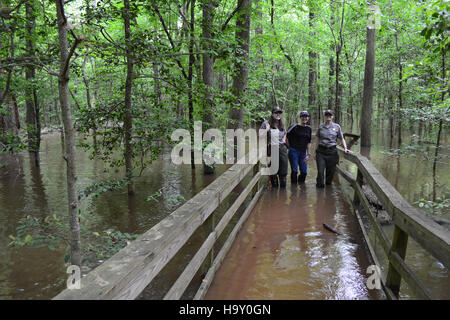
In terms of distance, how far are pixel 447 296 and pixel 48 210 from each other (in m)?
8.38

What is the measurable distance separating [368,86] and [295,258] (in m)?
13.5

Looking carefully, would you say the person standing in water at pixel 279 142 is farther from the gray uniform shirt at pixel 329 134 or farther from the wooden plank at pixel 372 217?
the wooden plank at pixel 372 217

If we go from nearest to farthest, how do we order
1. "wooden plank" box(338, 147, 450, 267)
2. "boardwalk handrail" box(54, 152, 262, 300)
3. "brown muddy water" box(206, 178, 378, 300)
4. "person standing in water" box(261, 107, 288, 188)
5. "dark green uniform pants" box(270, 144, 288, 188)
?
"boardwalk handrail" box(54, 152, 262, 300), "wooden plank" box(338, 147, 450, 267), "brown muddy water" box(206, 178, 378, 300), "person standing in water" box(261, 107, 288, 188), "dark green uniform pants" box(270, 144, 288, 188)

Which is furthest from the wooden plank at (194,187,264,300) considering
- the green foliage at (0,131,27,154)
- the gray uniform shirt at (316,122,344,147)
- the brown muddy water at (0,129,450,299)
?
the green foliage at (0,131,27,154)

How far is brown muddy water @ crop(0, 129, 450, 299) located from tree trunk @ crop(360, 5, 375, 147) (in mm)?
5089

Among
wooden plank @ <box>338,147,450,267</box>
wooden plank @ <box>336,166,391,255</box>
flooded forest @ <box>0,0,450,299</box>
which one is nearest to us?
wooden plank @ <box>338,147,450,267</box>

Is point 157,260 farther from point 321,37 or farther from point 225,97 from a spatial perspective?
point 321,37

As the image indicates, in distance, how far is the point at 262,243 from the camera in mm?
4555

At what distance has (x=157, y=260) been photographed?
2092 millimetres

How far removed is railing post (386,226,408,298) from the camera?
302 centimetres

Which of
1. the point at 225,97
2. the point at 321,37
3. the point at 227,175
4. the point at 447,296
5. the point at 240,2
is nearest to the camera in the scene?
the point at 447,296

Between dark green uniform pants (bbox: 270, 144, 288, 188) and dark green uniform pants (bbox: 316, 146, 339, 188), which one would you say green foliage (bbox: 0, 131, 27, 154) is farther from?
dark green uniform pants (bbox: 316, 146, 339, 188)

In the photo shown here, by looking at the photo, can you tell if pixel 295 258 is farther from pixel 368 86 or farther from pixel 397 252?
pixel 368 86
